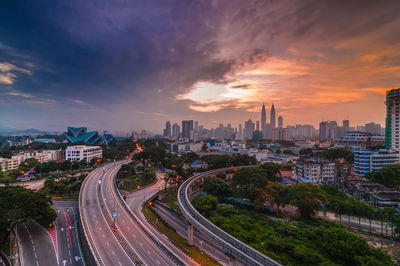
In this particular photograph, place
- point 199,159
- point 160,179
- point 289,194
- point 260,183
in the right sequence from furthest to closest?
point 199,159 → point 160,179 → point 260,183 → point 289,194

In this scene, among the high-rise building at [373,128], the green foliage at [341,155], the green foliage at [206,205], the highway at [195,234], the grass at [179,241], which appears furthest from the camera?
the high-rise building at [373,128]

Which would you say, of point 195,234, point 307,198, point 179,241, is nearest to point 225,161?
point 307,198

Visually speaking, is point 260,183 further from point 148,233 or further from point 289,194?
point 148,233

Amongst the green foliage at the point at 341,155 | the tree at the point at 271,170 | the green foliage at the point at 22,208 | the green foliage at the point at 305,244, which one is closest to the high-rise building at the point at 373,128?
the green foliage at the point at 341,155

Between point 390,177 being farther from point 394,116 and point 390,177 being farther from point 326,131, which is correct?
point 326,131

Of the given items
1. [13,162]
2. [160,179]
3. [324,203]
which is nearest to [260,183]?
[324,203]

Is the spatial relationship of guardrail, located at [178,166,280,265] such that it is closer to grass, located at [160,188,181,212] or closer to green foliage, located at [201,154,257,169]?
grass, located at [160,188,181,212]

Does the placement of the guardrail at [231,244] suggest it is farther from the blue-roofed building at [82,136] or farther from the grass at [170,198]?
the blue-roofed building at [82,136]
